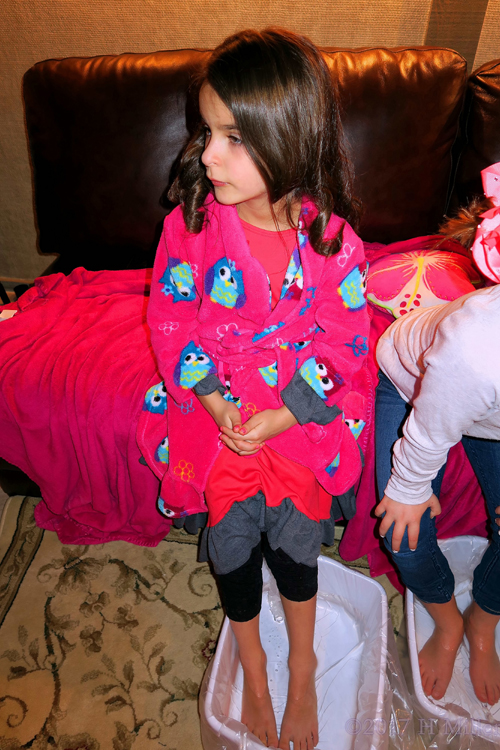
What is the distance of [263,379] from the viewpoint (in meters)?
1.01

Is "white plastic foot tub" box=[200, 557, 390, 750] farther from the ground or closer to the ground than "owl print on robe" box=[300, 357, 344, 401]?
closer to the ground

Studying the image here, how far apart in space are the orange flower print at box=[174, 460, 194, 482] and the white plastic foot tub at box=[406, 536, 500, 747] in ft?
1.87

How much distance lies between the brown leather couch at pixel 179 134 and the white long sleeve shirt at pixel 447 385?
687 millimetres

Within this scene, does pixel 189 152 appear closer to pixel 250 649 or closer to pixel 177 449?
pixel 177 449

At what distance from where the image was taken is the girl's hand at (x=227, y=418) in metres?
Result: 0.94

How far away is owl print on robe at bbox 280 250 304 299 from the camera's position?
95cm

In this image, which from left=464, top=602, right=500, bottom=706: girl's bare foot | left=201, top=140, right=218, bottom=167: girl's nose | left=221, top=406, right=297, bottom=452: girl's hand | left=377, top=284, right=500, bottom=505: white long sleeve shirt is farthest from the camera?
left=464, top=602, right=500, bottom=706: girl's bare foot

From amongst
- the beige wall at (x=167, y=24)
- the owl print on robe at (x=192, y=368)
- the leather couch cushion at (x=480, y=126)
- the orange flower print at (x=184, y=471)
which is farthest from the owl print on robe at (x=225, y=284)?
the beige wall at (x=167, y=24)

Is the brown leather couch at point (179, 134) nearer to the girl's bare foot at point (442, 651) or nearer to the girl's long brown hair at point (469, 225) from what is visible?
the girl's long brown hair at point (469, 225)

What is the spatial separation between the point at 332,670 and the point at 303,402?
2.16 ft

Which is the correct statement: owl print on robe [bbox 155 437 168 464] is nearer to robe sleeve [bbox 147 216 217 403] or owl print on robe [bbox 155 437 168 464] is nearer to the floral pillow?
robe sleeve [bbox 147 216 217 403]

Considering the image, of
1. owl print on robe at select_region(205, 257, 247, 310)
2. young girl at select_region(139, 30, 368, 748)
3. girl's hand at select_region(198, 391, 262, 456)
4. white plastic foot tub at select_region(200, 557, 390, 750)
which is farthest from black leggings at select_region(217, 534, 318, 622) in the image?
owl print on robe at select_region(205, 257, 247, 310)

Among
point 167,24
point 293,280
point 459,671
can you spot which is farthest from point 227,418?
point 167,24

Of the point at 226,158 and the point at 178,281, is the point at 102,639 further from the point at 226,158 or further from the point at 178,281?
the point at 226,158
